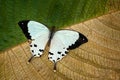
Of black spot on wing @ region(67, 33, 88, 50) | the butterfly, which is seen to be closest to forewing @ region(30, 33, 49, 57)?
the butterfly

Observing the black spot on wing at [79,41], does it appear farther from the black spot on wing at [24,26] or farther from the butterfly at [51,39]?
the black spot on wing at [24,26]

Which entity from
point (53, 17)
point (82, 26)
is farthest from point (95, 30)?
point (53, 17)

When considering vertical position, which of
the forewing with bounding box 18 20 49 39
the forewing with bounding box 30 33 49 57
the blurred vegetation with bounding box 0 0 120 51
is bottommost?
the forewing with bounding box 30 33 49 57

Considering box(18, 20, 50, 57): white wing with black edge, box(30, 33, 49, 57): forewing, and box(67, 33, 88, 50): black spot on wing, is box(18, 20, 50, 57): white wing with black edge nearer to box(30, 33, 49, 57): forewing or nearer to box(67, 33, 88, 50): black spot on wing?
box(30, 33, 49, 57): forewing

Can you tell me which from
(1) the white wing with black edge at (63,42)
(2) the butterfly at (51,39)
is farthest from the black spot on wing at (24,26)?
(1) the white wing with black edge at (63,42)

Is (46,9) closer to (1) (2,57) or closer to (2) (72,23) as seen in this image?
(2) (72,23)

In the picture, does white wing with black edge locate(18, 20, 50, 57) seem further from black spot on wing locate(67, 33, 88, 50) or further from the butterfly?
black spot on wing locate(67, 33, 88, 50)

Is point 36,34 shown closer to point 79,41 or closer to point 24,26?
point 24,26

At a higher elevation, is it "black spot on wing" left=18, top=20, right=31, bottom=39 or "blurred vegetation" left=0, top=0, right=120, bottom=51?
"blurred vegetation" left=0, top=0, right=120, bottom=51
